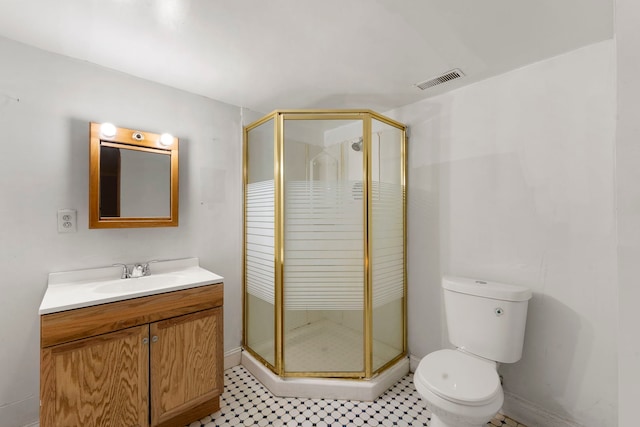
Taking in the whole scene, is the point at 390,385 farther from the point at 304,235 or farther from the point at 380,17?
the point at 380,17

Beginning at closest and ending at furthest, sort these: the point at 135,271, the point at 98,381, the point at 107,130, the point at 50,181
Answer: the point at 98,381 < the point at 50,181 < the point at 107,130 < the point at 135,271

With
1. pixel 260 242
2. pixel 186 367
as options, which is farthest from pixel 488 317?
pixel 186 367

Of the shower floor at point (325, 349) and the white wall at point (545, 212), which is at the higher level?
the white wall at point (545, 212)

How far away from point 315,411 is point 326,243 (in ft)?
3.58

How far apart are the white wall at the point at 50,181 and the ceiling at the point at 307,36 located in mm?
153

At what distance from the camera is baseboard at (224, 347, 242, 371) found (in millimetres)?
2342

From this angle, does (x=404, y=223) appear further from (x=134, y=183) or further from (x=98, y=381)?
(x=98, y=381)

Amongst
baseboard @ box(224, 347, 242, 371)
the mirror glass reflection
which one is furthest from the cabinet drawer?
baseboard @ box(224, 347, 242, 371)

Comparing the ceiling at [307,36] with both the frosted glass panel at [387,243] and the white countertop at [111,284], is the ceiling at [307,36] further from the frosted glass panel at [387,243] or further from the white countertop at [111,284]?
the white countertop at [111,284]

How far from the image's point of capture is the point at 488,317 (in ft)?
5.50

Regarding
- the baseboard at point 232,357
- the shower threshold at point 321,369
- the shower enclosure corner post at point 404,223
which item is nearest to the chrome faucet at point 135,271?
the baseboard at point 232,357

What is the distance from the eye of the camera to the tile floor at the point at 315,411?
5.69 feet

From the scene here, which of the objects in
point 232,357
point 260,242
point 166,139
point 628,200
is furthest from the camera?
point 232,357

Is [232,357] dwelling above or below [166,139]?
below
